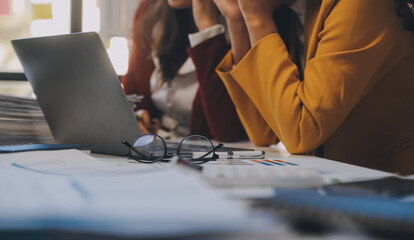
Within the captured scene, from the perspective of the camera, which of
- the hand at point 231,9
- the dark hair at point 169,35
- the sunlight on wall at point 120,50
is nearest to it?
the hand at point 231,9

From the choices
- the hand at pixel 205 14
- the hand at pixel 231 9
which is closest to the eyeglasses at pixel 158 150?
the hand at pixel 231 9

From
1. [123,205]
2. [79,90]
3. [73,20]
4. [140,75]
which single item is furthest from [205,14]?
[73,20]

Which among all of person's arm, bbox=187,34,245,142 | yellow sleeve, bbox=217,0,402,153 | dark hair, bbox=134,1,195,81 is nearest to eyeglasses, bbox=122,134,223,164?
yellow sleeve, bbox=217,0,402,153

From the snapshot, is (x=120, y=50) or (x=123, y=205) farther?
(x=120, y=50)

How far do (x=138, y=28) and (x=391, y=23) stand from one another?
133 cm

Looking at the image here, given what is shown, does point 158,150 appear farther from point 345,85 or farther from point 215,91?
point 215,91

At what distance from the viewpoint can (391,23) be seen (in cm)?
82

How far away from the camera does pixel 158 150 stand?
2.51ft

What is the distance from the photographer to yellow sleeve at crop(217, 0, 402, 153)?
0.81 m

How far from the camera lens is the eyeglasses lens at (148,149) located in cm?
75

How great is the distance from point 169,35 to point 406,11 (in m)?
1.14

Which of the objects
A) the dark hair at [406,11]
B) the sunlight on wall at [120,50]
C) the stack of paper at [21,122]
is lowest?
the sunlight on wall at [120,50]

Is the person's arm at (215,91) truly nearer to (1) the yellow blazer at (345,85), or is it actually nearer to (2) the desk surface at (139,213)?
(1) the yellow blazer at (345,85)

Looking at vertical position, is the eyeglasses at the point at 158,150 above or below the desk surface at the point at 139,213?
below
